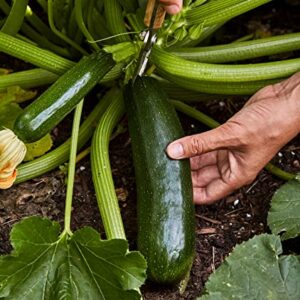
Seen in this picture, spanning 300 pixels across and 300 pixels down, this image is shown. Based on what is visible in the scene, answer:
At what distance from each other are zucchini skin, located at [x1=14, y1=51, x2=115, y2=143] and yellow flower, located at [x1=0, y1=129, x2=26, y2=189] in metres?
0.03

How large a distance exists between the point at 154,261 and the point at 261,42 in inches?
33.0

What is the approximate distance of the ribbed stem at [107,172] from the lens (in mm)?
2518

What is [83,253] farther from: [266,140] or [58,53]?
[58,53]

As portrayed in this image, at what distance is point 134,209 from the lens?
9.12ft

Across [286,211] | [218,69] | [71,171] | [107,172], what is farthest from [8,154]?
[286,211]

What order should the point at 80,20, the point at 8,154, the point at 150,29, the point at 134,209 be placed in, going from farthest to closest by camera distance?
1. the point at 134,209
2. the point at 80,20
3. the point at 150,29
4. the point at 8,154

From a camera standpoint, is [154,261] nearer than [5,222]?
Yes

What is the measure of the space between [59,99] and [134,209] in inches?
18.7

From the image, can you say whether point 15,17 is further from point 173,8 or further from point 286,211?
point 286,211

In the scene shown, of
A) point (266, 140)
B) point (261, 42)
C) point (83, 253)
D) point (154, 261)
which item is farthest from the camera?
point (261, 42)

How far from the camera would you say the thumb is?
256 cm

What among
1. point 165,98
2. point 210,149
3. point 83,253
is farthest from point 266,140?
point 83,253

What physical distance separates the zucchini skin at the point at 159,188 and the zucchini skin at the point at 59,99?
→ 0.17m

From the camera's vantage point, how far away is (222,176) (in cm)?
275
